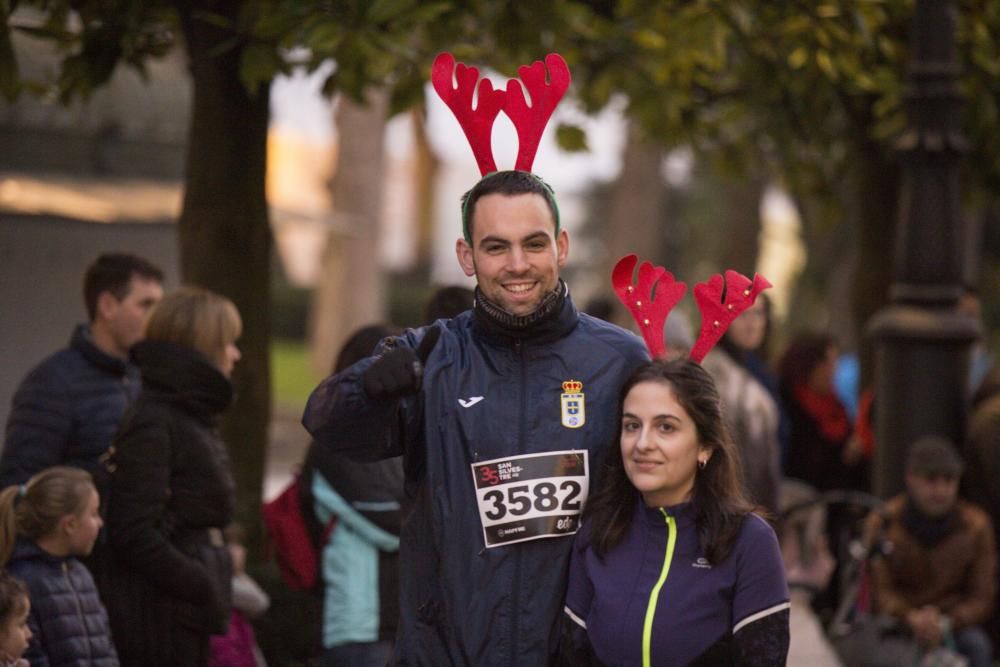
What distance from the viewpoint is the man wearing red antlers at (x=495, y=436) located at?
13.3ft

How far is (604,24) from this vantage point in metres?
9.27

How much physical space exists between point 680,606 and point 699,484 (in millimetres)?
318

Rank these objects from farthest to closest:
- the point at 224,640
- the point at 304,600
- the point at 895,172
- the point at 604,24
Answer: the point at 895,172 → the point at 604,24 → the point at 304,600 → the point at 224,640

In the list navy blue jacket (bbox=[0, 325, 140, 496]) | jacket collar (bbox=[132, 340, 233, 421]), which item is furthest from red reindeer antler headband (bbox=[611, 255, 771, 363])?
navy blue jacket (bbox=[0, 325, 140, 496])

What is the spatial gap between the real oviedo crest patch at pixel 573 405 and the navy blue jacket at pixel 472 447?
1cm

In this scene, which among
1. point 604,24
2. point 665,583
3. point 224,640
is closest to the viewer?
point 665,583

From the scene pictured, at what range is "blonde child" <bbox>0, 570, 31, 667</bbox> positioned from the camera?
197 inches

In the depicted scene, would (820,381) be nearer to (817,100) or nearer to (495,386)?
(817,100)

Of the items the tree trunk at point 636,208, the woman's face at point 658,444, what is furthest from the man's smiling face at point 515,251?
the tree trunk at point 636,208

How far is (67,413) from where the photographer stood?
19.8 feet

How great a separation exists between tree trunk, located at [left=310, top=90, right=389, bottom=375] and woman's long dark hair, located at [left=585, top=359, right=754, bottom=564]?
14326 mm

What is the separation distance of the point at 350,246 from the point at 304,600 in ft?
48.2

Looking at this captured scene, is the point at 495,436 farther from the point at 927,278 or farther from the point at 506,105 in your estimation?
the point at 927,278

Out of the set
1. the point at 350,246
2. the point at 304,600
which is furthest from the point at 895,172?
the point at 350,246
